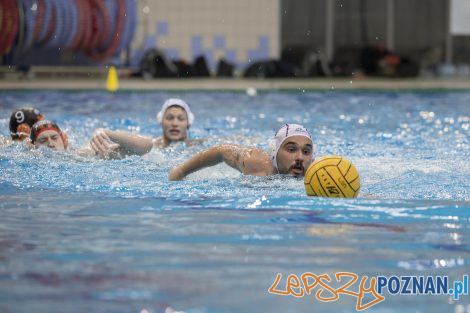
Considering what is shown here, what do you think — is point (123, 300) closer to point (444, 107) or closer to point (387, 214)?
point (387, 214)

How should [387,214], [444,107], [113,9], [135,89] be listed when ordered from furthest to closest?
[113,9], [135,89], [444,107], [387,214]

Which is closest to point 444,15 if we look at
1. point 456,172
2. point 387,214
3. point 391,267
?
point 456,172

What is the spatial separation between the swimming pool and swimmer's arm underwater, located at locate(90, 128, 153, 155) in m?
0.09

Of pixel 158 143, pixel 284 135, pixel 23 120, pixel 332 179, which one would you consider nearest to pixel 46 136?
pixel 23 120

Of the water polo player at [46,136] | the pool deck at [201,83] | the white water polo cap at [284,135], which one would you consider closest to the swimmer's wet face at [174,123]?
the water polo player at [46,136]

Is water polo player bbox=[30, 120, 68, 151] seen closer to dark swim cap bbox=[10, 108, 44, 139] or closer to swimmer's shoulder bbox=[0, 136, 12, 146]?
swimmer's shoulder bbox=[0, 136, 12, 146]

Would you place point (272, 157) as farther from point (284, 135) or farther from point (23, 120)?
point (23, 120)

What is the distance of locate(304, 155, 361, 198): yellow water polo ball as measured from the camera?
5.12 metres

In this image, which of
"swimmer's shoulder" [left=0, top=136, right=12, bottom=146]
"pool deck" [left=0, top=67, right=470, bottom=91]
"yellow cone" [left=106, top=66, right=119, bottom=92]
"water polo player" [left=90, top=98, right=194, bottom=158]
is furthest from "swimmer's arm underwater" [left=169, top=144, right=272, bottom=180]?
"yellow cone" [left=106, top=66, right=119, bottom=92]

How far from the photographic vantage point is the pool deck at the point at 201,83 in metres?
13.8

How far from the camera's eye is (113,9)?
15.2m

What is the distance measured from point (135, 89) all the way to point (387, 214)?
30.6 ft

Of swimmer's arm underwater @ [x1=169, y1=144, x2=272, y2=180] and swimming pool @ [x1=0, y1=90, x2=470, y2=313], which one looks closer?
swimming pool @ [x1=0, y1=90, x2=470, y2=313]

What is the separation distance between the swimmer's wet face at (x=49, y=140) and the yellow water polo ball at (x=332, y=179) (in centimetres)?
264
